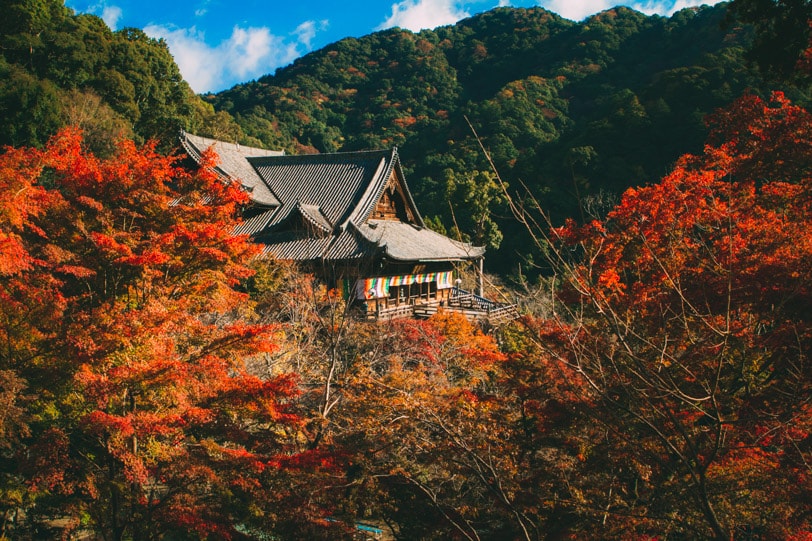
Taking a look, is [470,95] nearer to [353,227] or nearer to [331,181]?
[331,181]

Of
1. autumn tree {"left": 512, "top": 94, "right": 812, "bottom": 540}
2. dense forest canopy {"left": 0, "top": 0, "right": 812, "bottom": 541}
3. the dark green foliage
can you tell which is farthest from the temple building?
the dark green foliage

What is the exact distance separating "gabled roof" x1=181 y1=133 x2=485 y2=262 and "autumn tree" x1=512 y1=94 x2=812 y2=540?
30.3 ft

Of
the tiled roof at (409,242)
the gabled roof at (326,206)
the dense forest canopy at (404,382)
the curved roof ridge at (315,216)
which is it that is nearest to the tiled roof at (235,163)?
the gabled roof at (326,206)

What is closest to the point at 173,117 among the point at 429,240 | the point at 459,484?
the point at 429,240

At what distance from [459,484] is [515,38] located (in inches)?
2429

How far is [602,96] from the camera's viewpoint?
1773 inches

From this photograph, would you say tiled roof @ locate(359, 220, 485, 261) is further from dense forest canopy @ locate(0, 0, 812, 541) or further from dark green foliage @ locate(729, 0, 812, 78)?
dark green foliage @ locate(729, 0, 812, 78)

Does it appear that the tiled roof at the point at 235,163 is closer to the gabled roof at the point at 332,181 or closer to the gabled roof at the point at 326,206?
the gabled roof at the point at 326,206

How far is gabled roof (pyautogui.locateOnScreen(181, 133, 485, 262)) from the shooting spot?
707 inches

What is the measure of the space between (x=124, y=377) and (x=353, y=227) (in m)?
12.4

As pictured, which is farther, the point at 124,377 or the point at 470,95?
the point at 470,95

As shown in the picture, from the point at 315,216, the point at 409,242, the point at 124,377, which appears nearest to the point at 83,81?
the point at 315,216

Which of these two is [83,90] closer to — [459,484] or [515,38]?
[459,484]

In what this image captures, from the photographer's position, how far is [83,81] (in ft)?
81.2
